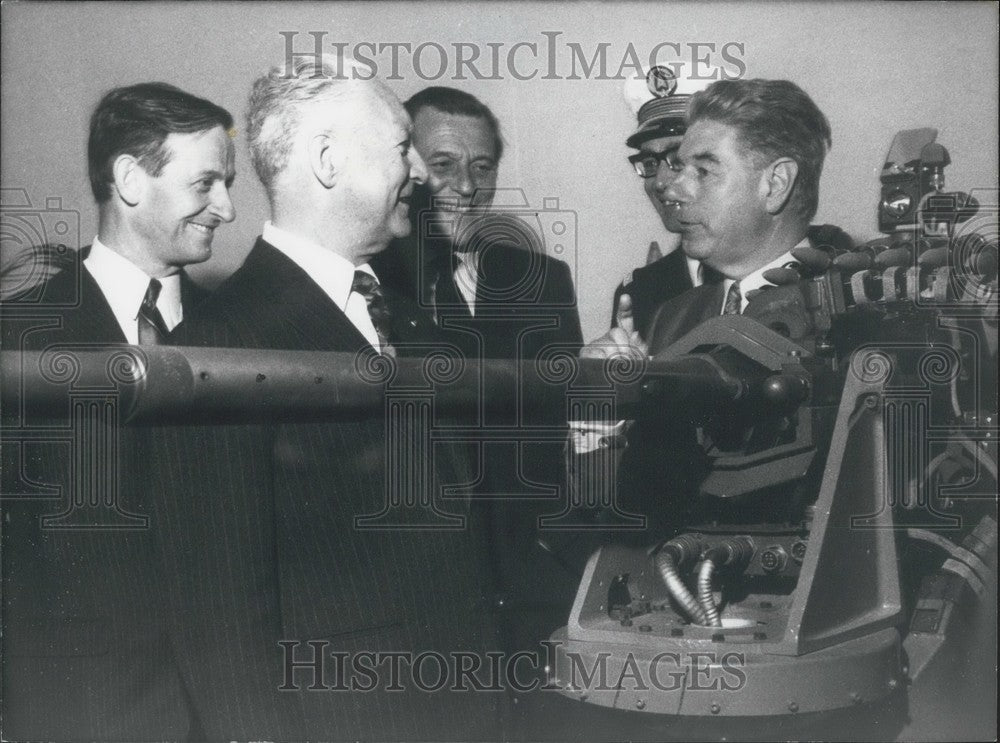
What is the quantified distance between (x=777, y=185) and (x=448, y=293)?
90 cm

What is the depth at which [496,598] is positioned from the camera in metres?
2.71

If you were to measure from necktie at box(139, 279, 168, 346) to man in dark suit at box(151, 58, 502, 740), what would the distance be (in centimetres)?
8

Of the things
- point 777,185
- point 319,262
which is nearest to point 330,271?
point 319,262

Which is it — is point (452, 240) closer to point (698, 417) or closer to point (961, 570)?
point (698, 417)

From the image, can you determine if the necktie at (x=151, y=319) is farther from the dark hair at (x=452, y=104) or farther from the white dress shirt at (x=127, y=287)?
the dark hair at (x=452, y=104)

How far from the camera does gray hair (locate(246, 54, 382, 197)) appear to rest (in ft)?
8.61

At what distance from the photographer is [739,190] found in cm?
281

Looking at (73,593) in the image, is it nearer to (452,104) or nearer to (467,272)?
(467,272)

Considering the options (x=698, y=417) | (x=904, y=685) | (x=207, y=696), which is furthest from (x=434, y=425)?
(x=904, y=685)

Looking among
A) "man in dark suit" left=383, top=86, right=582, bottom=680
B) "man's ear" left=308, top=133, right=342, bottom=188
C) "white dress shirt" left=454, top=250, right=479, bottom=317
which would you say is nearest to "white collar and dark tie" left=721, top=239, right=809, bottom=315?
"man in dark suit" left=383, top=86, right=582, bottom=680

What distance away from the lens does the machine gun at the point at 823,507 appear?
7.54 ft

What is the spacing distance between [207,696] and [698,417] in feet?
4.17

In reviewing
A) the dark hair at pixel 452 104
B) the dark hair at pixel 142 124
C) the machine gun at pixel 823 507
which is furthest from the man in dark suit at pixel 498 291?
the dark hair at pixel 142 124

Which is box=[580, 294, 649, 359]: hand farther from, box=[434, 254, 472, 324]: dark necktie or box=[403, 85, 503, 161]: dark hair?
box=[403, 85, 503, 161]: dark hair
